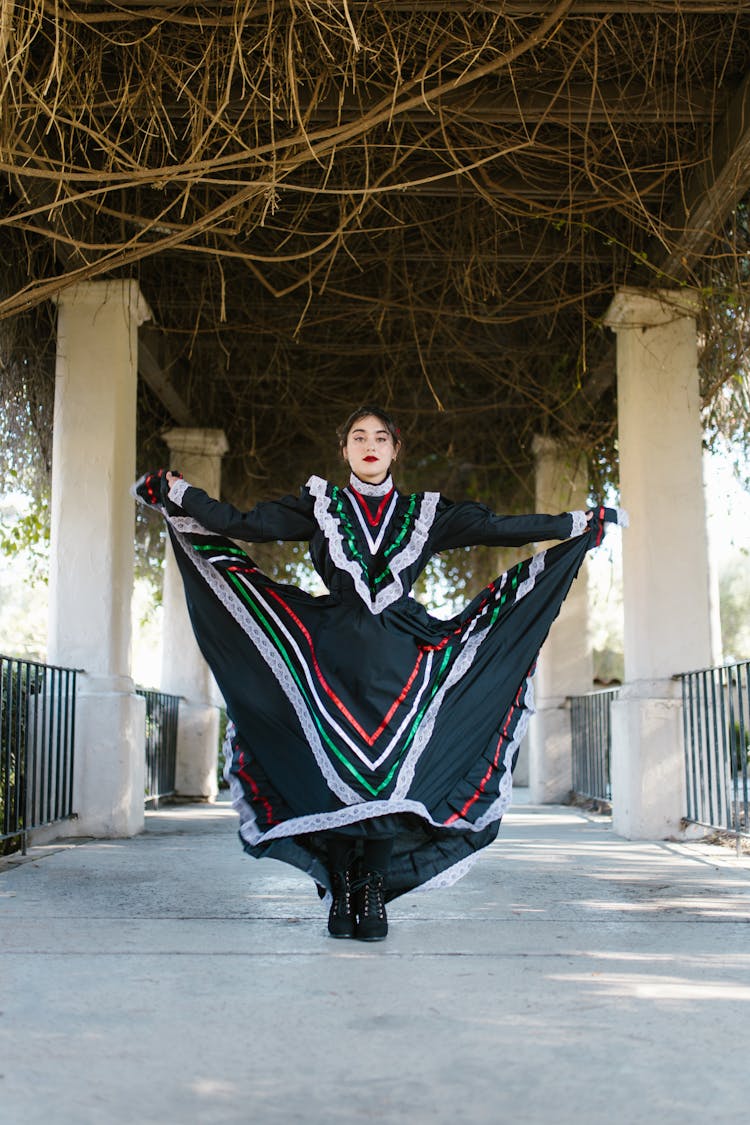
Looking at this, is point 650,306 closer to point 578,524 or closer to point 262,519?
point 578,524

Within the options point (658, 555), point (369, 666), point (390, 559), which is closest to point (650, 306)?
point (658, 555)

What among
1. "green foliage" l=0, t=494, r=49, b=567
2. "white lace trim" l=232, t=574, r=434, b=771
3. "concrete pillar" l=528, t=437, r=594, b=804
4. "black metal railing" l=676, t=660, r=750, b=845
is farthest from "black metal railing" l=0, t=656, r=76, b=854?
"concrete pillar" l=528, t=437, r=594, b=804

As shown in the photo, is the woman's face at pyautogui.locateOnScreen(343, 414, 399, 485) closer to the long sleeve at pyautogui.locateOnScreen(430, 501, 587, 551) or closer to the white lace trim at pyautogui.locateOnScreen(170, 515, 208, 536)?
the long sleeve at pyautogui.locateOnScreen(430, 501, 587, 551)

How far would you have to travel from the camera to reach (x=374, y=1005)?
2.32 m

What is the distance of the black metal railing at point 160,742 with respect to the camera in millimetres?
8125

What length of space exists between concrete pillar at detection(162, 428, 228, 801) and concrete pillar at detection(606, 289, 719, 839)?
3.79 metres

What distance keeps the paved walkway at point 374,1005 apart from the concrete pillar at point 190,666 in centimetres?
502

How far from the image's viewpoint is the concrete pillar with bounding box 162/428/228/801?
30.0 ft

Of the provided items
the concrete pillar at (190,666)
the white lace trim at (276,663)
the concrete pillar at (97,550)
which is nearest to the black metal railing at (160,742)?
the concrete pillar at (190,666)

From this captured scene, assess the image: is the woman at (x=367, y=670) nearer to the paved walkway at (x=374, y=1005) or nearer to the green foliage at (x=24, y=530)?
the paved walkway at (x=374, y=1005)

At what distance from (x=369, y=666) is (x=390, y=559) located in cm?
34

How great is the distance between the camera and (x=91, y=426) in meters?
6.03

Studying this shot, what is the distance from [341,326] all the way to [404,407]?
70.5 inches

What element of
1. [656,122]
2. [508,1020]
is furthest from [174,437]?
[508,1020]
